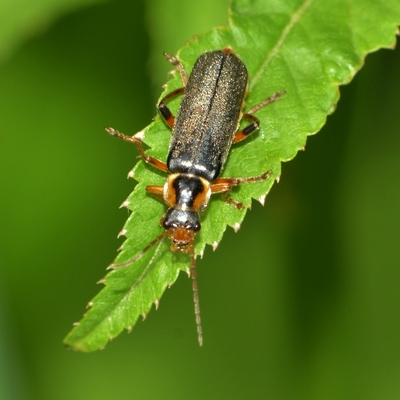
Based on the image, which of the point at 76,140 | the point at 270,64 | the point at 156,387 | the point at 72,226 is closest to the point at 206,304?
the point at 156,387

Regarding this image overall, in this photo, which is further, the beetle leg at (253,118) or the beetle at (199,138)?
the beetle at (199,138)

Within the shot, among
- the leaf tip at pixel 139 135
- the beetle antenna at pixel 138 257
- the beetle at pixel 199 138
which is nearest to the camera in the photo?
the beetle antenna at pixel 138 257

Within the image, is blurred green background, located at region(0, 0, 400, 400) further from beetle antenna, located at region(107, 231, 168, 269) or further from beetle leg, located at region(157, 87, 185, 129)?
beetle antenna, located at region(107, 231, 168, 269)

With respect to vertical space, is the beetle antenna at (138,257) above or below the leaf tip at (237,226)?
below

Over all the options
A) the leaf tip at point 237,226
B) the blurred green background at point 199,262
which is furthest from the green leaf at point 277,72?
the blurred green background at point 199,262

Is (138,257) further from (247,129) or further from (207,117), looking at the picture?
(207,117)

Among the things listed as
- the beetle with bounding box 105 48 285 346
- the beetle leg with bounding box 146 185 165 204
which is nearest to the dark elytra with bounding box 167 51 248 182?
the beetle with bounding box 105 48 285 346

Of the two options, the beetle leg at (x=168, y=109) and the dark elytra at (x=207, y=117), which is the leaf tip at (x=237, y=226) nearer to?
the dark elytra at (x=207, y=117)
